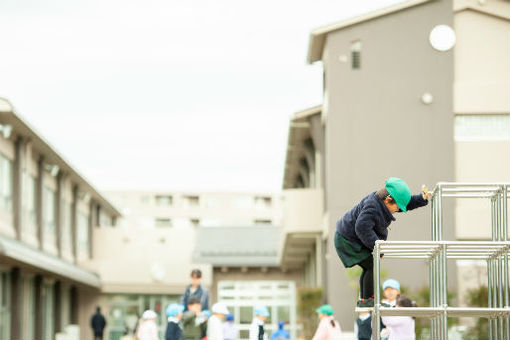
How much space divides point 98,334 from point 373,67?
1998 centimetres

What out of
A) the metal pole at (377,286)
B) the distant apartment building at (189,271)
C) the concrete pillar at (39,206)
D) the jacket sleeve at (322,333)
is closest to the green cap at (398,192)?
the metal pole at (377,286)

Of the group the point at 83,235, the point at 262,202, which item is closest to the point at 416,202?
the point at 83,235

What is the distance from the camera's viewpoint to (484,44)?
3281cm

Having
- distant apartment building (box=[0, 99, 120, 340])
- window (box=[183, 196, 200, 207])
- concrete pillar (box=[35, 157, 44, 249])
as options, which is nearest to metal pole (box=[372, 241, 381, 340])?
distant apartment building (box=[0, 99, 120, 340])

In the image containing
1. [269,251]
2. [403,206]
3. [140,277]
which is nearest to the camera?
[403,206]

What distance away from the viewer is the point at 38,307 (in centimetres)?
4306

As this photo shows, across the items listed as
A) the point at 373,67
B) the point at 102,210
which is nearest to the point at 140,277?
the point at 102,210

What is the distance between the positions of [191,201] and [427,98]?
9059 cm

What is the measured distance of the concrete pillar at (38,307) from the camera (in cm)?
4278

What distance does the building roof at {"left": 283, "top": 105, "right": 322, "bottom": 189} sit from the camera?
36506 millimetres

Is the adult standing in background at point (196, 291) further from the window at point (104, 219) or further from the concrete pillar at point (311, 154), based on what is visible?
the window at point (104, 219)

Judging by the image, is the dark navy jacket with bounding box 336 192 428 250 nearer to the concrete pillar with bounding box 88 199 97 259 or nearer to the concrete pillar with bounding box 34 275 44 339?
the concrete pillar with bounding box 34 275 44 339

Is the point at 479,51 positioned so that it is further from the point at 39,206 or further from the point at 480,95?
the point at 39,206

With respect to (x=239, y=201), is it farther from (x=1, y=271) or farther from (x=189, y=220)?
(x=1, y=271)
